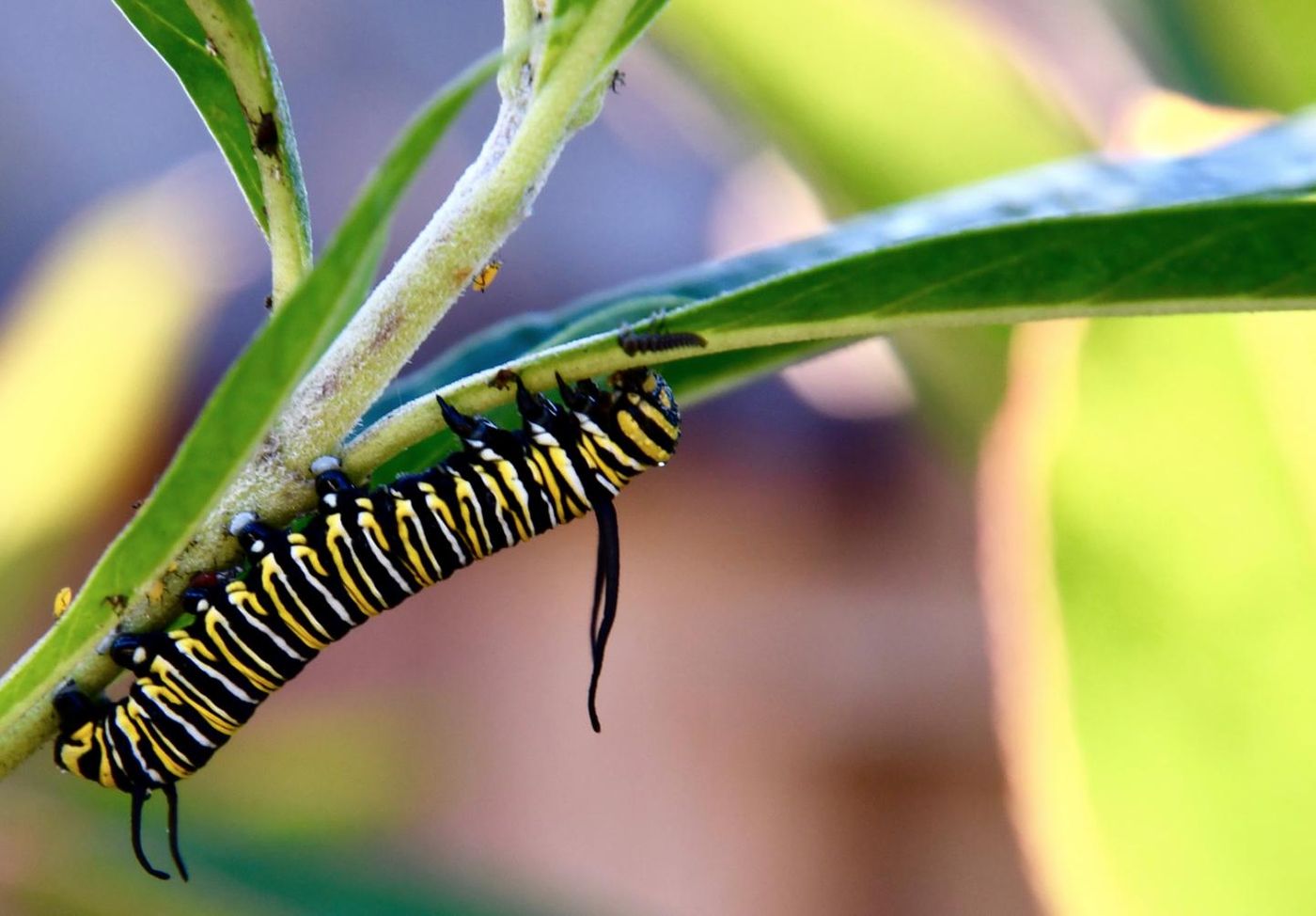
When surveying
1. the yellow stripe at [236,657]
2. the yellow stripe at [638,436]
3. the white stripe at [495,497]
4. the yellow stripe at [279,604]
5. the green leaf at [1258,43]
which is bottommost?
the yellow stripe at [236,657]

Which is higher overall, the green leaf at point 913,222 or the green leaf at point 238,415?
the green leaf at point 913,222

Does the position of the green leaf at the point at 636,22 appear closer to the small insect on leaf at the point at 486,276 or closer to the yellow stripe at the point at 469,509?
the small insect on leaf at the point at 486,276

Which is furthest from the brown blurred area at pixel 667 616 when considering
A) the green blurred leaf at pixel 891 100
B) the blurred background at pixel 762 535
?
the green blurred leaf at pixel 891 100

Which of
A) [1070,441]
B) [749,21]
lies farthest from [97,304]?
[1070,441]

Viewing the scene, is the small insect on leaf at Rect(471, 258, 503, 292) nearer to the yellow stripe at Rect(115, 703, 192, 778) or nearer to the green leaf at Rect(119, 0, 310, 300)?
the green leaf at Rect(119, 0, 310, 300)

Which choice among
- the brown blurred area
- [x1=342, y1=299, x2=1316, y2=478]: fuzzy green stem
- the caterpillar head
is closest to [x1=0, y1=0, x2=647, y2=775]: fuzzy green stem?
[x1=342, y1=299, x2=1316, y2=478]: fuzzy green stem

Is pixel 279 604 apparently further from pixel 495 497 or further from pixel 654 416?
pixel 654 416
